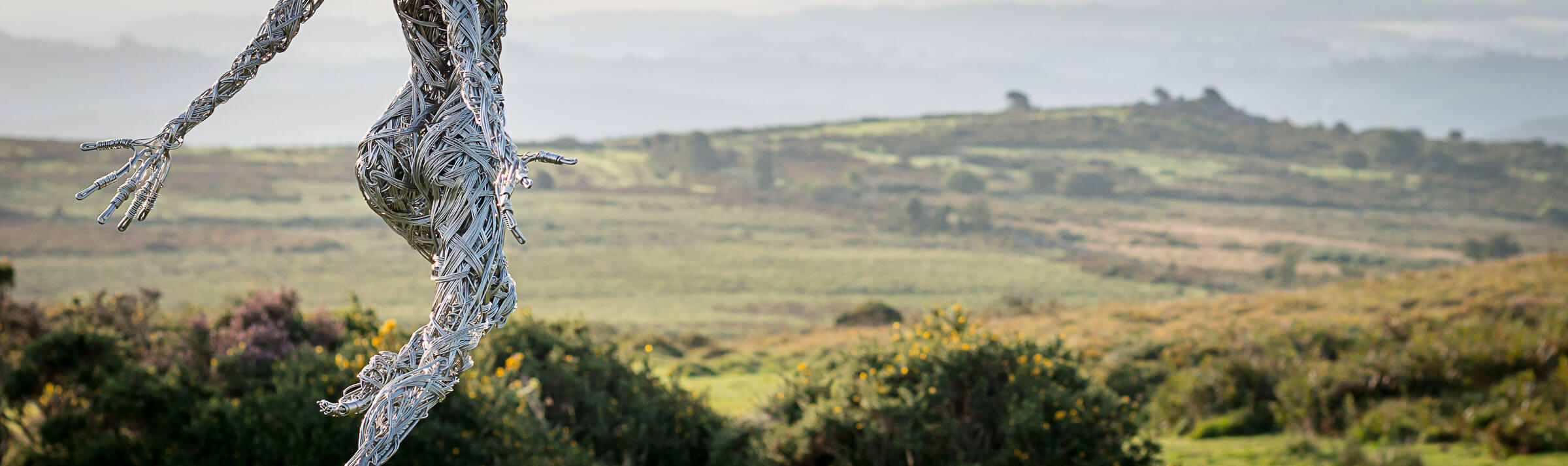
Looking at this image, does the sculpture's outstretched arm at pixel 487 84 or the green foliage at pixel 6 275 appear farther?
the green foliage at pixel 6 275

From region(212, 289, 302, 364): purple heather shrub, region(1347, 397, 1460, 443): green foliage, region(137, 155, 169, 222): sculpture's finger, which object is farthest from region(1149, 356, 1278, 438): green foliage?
region(137, 155, 169, 222): sculpture's finger

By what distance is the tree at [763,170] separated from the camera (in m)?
109

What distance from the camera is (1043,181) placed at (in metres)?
117

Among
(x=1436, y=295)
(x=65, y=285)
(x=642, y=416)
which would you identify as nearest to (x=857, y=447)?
(x=642, y=416)

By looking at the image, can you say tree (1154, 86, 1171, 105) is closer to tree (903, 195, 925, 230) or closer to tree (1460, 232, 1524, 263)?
tree (903, 195, 925, 230)

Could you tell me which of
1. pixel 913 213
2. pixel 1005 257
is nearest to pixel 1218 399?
pixel 1005 257

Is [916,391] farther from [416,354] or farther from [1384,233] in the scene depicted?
[1384,233]

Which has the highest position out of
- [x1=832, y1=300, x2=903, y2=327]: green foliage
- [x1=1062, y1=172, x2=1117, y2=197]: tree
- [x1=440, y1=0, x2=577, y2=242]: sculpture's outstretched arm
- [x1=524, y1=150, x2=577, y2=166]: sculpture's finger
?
[x1=440, y1=0, x2=577, y2=242]: sculpture's outstretched arm

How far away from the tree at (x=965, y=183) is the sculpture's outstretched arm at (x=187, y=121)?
110m

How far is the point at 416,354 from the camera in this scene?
6.66 ft

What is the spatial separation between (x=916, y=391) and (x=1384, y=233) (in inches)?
3930

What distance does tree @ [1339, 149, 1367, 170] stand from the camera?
421ft

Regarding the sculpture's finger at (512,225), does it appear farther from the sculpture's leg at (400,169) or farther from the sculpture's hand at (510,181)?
the sculpture's leg at (400,169)

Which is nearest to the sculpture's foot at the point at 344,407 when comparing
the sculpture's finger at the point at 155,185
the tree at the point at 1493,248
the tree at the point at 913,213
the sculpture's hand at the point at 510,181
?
the sculpture's hand at the point at 510,181
